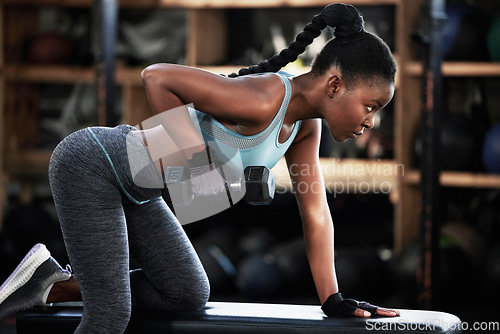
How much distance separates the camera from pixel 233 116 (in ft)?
5.61

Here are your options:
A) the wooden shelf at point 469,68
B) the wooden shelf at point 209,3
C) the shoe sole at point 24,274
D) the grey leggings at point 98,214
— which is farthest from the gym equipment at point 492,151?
the shoe sole at point 24,274

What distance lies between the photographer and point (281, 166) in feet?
14.5

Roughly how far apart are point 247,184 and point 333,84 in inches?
12.6

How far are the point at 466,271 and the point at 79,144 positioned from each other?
2563 mm

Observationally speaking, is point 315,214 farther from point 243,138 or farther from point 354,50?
point 354,50

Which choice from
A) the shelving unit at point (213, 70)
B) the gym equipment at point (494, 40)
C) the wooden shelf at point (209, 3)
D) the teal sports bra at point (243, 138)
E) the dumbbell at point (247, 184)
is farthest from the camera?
the wooden shelf at point (209, 3)

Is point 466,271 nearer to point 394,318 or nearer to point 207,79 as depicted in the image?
point 394,318

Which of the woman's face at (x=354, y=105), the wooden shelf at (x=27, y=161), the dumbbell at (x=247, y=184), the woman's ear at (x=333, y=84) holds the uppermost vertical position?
the woman's ear at (x=333, y=84)

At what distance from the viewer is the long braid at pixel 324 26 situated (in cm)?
169

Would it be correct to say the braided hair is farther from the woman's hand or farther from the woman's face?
the woman's hand

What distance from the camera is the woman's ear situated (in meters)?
1.71

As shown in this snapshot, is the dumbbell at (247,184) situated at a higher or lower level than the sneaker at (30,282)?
higher

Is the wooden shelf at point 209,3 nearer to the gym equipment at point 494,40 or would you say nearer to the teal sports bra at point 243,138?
the gym equipment at point 494,40

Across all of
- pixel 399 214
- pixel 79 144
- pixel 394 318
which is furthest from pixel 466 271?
pixel 79 144
